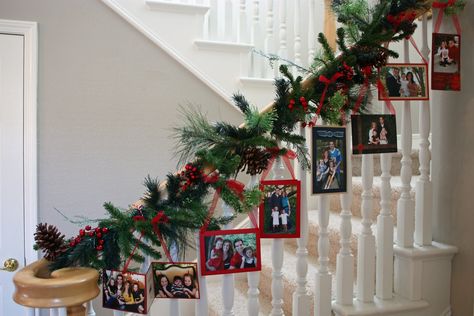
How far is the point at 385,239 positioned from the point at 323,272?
0.85 feet

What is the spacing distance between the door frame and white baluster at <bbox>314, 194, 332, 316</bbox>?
5.45 feet

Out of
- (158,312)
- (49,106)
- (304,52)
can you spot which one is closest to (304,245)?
(158,312)

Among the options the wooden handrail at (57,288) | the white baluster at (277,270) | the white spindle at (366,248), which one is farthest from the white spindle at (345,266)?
the wooden handrail at (57,288)

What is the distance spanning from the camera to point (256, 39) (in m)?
2.78

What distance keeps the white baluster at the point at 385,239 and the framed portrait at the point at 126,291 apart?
0.82 meters

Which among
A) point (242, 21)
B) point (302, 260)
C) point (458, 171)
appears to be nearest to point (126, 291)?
point (302, 260)

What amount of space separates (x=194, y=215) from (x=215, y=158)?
15cm

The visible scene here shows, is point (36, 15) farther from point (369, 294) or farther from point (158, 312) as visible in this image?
point (369, 294)

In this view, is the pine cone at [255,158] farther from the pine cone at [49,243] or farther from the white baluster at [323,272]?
the pine cone at [49,243]

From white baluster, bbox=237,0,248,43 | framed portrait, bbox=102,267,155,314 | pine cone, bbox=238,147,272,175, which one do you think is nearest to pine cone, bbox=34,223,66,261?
framed portrait, bbox=102,267,155,314

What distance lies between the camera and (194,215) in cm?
107

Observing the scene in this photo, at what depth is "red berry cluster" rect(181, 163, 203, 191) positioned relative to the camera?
110 cm

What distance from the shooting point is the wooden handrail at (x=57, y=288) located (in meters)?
0.90

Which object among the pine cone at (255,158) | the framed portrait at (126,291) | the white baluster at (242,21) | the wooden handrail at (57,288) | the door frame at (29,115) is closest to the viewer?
the wooden handrail at (57,288)
